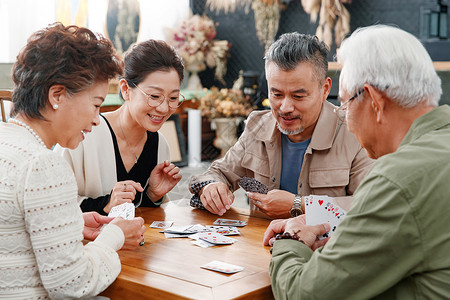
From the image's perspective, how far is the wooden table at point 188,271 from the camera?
5.25 ft

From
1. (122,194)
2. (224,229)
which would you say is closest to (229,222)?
(224,229)

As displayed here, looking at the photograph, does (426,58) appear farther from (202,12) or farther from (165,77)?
(202,12)

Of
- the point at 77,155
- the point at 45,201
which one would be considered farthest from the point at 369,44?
the point at 77,155

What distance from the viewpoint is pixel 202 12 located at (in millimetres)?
8422

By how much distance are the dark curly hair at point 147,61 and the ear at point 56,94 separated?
3.57ft

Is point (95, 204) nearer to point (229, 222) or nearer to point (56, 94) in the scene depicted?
point (229, 222)

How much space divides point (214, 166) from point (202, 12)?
595cm

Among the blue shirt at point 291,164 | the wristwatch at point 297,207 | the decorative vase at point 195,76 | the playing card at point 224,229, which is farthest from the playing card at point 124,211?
the decorative vase at point 195,76

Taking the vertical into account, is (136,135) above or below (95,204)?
above

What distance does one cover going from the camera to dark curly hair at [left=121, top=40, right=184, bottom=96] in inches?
107

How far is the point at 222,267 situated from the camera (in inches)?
69.8

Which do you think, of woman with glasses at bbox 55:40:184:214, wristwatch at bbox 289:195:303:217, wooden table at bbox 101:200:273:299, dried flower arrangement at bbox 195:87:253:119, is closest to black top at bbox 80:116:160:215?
woman with glasses at bbox 55:40:184:214

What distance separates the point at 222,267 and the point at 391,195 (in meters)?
0.67

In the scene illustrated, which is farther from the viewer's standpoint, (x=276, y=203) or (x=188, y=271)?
(x=276, y=203)
